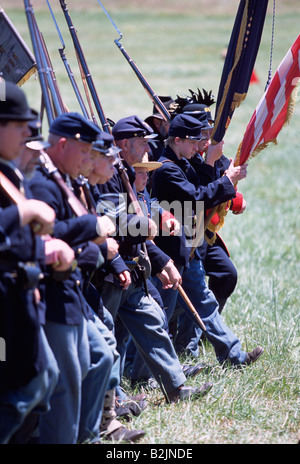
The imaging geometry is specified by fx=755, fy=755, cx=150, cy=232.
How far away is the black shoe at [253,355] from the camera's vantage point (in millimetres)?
6340

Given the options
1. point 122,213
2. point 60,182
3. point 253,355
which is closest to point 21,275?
Result: point 60,182

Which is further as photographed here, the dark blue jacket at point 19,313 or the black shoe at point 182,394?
the black shoe at point 182,394

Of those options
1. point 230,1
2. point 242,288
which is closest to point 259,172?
point 242,288

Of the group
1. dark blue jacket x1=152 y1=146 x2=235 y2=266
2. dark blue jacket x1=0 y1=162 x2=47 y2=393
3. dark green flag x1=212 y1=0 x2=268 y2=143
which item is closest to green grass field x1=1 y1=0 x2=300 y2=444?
dark blue jacket x1=152 y1=146 x2=235 y2=266

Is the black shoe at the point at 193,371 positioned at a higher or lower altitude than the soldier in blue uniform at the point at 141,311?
lower

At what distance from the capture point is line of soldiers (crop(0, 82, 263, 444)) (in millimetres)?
3660

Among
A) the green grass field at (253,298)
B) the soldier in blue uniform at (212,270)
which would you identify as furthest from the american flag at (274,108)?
the green grass field at (253,298)

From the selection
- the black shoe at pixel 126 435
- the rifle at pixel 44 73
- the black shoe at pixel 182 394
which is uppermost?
the rifle at pixel 44 73

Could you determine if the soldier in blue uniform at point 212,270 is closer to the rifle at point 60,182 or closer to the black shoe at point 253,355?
the black shoe at point 253,355

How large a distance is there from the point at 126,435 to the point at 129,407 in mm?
606

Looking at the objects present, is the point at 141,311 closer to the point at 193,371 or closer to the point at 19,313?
the point at 193,371

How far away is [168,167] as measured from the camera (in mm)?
5996

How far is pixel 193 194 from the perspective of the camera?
5.99 m

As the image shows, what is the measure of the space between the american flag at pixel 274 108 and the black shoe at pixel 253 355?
1.63 metres
